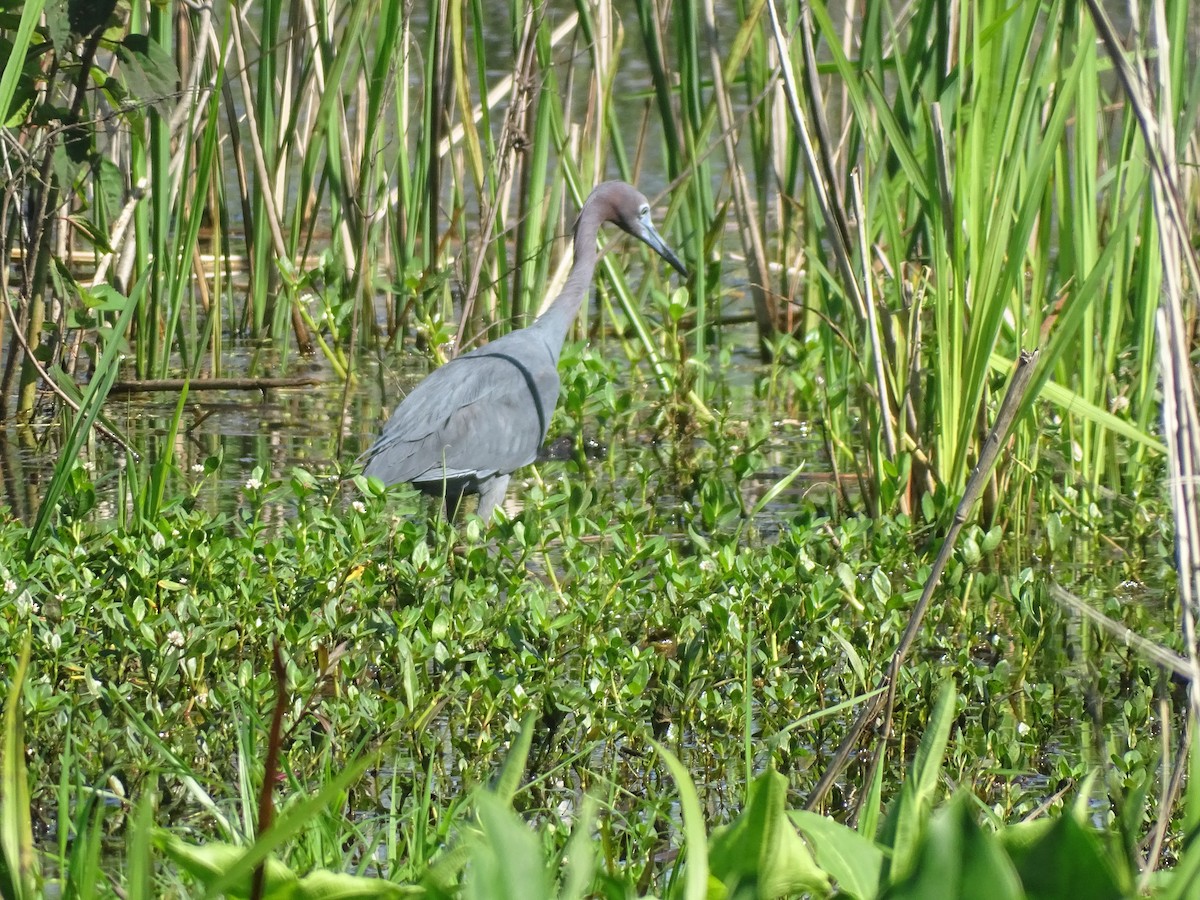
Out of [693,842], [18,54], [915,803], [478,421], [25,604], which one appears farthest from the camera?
[478,421]

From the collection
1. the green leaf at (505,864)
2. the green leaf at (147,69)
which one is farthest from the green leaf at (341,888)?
the green leaf at (147,69)

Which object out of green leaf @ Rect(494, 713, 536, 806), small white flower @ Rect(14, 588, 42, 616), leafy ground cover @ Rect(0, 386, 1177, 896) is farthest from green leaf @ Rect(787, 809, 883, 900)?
small white flower @ Rect(14, 588, 42, 616)

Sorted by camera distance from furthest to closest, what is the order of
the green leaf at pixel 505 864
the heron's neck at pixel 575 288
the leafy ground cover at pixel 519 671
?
the heron's neck at pixel 575 288, the leafy ground cover at pixel 519 671, the green leaf at pixel 505 864

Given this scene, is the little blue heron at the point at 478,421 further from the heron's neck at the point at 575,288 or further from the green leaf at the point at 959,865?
the green leaf at the point at 959,865

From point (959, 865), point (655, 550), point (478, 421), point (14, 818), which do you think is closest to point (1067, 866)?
point (959, 865)

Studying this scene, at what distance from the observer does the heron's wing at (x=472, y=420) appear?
411cm

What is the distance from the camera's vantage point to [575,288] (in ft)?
15.5

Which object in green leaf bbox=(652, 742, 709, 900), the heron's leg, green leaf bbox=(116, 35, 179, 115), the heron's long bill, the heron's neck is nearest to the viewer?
green leaf bbox=(652, 742, 709, 900)

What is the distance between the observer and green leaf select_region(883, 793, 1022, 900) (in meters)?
1.16

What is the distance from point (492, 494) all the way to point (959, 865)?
3222mm

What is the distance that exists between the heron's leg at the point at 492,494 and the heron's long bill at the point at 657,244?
103cm

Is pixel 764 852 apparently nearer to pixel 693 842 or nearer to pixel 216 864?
pixel 693 842

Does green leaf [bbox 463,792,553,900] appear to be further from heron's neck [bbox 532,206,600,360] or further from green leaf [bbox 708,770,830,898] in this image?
heron's neck [bbox 532,206,600,360]

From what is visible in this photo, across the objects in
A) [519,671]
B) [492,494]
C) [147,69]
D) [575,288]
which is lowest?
[492,494]
